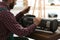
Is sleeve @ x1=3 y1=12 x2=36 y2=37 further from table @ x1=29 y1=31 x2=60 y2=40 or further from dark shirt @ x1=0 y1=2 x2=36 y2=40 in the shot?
table @ x1=29 y1=31 x2=60 y2=40

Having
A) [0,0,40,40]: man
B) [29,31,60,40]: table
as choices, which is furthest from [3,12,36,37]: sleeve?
[29,31,60,40]: table

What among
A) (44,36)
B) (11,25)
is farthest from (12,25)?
(44,36)

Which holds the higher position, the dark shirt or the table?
the dark shirt

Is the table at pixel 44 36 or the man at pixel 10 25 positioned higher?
the man at pixel 10 25

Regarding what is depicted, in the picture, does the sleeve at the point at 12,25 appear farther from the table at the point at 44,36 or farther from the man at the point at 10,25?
the table at the point at 44,36

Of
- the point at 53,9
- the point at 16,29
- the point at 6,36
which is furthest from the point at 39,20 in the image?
the point at 53,9

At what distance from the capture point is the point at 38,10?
3.15 m

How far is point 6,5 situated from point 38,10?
1697 millimetres

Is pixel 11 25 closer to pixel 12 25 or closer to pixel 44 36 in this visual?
pixel 12 25

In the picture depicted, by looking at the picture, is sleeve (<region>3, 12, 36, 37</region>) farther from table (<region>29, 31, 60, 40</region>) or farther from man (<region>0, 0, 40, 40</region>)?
table (<region>29, 31, 60, 40</region>)

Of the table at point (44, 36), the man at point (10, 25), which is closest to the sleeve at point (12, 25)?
the man at point (10, 25)

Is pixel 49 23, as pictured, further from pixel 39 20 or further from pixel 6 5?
pixel 6 5

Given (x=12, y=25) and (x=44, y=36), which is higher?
(x=12, y=25)

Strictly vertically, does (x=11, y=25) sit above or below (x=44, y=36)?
above
